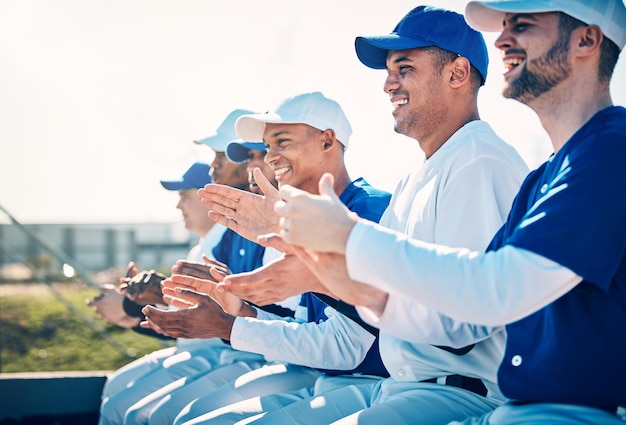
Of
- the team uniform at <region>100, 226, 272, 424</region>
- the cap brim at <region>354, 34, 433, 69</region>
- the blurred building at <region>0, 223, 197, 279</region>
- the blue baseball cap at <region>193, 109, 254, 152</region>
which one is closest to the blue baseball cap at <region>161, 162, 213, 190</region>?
the blue baseball cap at <region>193, 109, 254, 152</region>

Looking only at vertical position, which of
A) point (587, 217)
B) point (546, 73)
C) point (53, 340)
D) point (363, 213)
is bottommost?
point (53, 340)

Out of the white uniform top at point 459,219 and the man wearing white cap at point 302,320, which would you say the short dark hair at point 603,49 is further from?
the man wearing white cap at point 302,320

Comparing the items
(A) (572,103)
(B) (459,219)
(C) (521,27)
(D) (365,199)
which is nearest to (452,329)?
(B) (459,219)

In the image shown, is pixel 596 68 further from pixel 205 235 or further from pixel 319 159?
pixel 205 235

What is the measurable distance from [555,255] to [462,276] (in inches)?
7.3

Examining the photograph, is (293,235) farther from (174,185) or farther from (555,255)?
(174,185)

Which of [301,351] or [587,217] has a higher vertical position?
[587,217]

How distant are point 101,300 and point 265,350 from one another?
1965 millimetres

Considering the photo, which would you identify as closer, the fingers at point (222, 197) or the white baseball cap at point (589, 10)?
the white baseball cap at point (589, 10)

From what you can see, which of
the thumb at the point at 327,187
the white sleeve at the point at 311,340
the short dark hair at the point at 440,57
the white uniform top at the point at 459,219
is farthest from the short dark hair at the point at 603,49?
the white sleeve at the point at 311,340

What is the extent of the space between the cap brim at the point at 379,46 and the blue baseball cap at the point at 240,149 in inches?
56.0

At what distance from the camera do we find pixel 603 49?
1.59m

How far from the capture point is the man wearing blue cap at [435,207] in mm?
1789

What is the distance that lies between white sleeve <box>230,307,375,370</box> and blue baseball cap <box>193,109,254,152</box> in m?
1.90
